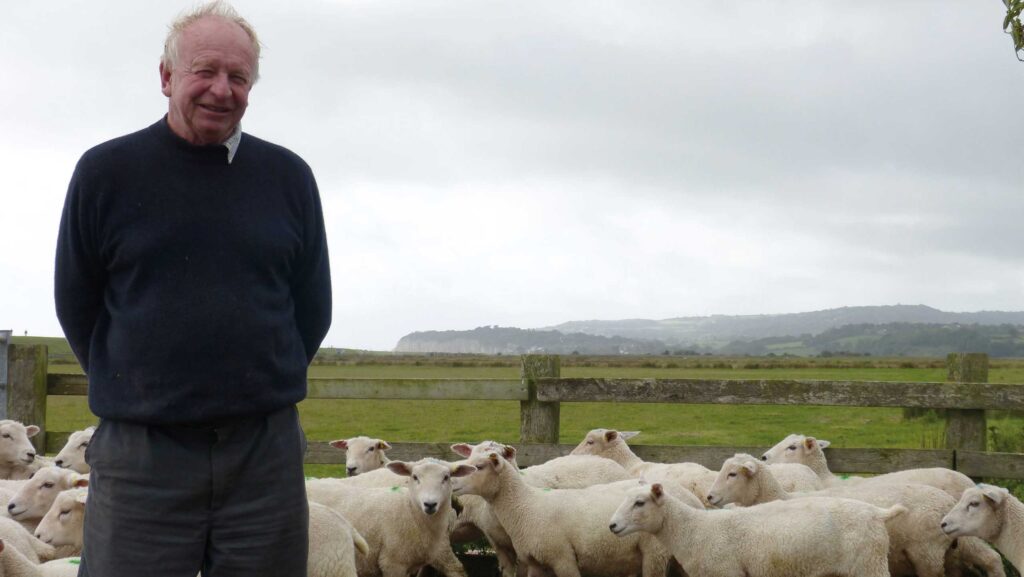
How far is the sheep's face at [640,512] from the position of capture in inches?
284

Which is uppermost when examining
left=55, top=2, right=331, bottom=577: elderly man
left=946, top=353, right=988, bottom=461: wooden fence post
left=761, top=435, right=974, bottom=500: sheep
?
left=55, top=2, right=331, bottom=577: elderly man

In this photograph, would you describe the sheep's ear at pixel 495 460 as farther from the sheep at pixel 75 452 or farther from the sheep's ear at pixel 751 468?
the sheep at pixel 75 452

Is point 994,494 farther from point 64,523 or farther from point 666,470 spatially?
point 64,523

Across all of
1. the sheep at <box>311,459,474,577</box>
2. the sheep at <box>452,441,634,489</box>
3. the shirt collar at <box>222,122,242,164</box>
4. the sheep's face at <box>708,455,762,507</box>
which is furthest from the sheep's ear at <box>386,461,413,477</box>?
the shirt collar at <box>222,122,242,164</box>

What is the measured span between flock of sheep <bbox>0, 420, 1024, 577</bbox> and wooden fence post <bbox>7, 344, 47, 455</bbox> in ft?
2.06

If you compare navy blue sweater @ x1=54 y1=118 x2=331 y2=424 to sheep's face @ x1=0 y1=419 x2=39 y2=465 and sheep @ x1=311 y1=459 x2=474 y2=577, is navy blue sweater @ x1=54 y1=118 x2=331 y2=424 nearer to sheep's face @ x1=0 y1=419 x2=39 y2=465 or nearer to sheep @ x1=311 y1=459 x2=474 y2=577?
sheep @ x1=311 y1=459 x2=474 y2=577

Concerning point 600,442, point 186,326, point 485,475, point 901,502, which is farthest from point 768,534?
point 186,326

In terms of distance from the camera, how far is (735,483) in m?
7.99

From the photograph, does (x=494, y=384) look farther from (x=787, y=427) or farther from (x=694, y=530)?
(x=787, y=427)

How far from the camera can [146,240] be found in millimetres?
2914

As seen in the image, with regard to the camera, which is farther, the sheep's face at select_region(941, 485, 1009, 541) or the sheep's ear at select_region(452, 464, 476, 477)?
the sheep's ear at select_region(452, 464, 476, 477)

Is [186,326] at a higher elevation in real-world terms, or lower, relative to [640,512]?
higher

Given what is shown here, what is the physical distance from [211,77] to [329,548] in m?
3.61

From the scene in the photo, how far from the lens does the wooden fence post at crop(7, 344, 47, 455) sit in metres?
9.30
